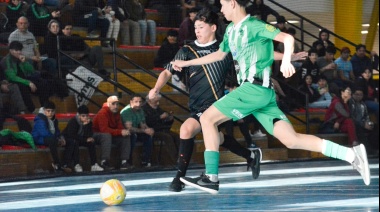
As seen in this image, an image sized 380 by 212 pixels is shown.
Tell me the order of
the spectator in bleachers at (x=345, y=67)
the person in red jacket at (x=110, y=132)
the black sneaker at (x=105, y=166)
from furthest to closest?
the spectator in bleachers at (x=345, y=67) → the person in red jacket at (x=110, y=132) → the black sneaker at (x=105, y=166)

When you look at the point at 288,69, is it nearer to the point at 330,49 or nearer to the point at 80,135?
the point at 80,135

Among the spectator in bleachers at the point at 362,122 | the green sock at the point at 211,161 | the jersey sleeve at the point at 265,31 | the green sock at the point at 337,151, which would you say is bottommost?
the spectator in bleachers at the point at 362,122

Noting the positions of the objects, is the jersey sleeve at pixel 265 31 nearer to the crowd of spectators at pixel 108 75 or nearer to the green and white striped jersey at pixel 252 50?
the green and white striped jersey at pixel 252 50

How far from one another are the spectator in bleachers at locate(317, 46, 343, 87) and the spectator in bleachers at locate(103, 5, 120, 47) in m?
4.49

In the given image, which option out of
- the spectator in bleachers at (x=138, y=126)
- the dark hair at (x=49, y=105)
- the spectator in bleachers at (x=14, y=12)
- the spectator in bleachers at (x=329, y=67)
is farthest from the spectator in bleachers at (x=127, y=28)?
the spectator in bleachers at (x=329, y=67)

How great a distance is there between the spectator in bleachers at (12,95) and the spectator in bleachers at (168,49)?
3173 millimetres

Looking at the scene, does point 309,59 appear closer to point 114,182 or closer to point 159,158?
point 159,158

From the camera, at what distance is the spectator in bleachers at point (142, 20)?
16172 millimetres

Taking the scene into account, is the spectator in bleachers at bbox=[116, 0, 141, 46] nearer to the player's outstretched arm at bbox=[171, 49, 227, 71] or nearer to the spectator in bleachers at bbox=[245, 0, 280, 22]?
the spectator in bleachers at bbox=[245, 0, 280, 22]

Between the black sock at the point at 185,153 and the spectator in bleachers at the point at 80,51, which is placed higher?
the black sock at the point at 185,153

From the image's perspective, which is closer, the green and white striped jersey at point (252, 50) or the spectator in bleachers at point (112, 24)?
the green and white striped jersey at point (252, 50)

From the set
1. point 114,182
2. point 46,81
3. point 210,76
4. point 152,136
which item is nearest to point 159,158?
point 152,136

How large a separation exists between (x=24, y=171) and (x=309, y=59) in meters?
7.15

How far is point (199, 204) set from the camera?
293 inches
